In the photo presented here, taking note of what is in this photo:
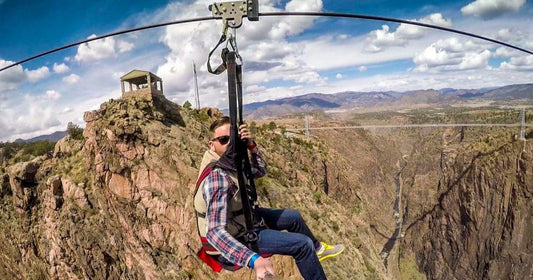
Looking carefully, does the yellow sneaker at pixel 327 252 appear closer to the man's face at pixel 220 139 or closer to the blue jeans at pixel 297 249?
the blue jeans at pixel 297 249

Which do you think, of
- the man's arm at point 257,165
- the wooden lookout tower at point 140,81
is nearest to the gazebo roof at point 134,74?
the wooden lookout tower at point 140,81

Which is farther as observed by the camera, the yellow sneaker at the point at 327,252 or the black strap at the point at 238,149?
the yellow sneaker at the point at 327,252

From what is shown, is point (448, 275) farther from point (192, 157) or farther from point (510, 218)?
point (192, 157)

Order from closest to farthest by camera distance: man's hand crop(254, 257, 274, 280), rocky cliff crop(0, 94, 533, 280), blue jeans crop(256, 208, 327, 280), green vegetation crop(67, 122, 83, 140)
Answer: man's hand crop(254, 257, 274, 280) < blue jeans crop(256, 208, 327, 280) < rocky cliff crop(0, 94, 533, 280) < green vegetation crop(67, 122, 83, 140)

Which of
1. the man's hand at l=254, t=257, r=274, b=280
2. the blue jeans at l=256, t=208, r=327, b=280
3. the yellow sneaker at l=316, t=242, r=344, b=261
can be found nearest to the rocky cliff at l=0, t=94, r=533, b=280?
the yellow sneaker at l=316, t=242, r=344, b=261

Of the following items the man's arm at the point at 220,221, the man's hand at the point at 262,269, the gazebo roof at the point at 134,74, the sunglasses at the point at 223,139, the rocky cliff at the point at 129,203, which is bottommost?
the rocky cliff at the point at 129,203

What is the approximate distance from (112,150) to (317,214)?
11671 mm

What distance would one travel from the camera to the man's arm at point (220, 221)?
2.64m

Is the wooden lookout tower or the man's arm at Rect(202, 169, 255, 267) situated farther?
the wooden lookout tower

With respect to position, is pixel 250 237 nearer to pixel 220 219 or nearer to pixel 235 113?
pixel 220 219

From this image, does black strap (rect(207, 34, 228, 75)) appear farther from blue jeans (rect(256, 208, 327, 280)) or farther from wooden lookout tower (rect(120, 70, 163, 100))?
wooden lookout tower (rect(120, 70, 163, 100))

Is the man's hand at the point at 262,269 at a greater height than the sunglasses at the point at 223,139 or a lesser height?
lesser

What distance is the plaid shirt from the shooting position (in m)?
2.64

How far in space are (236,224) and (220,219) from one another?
423 millimetres
